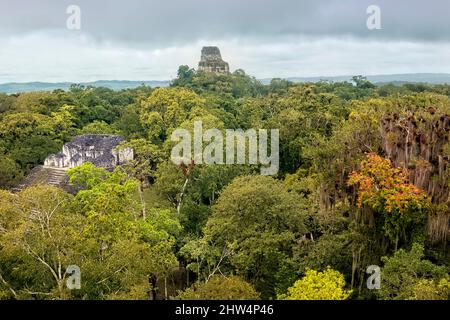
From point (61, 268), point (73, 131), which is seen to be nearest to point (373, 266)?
point (61, 268)

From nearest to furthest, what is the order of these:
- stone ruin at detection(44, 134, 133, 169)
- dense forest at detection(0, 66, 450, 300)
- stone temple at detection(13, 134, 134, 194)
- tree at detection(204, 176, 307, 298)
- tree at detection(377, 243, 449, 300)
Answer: tree at detection(377, 243, 449, 300) → dense forest at detection(0, 66, 450, 300) → tree at detection(204, 176, 307, 298) → stone temple at detection(13, 134, 134, 194) → stone ruin at detection(44, 134, 133, 169)

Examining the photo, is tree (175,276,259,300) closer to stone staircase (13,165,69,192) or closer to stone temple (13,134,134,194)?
stone staircase (13,165,69,192)

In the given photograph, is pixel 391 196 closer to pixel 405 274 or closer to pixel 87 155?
pixel 405 274

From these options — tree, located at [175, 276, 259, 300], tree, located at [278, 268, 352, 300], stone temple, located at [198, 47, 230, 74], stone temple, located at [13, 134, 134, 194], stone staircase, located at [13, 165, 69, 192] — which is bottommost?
tree, located at [278, 268, 352, 300]

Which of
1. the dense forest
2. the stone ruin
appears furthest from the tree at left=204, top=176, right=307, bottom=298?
the stone ruin

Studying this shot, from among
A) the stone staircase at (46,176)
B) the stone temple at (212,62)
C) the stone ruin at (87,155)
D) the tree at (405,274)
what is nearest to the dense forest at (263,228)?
the tree at (405,274)
